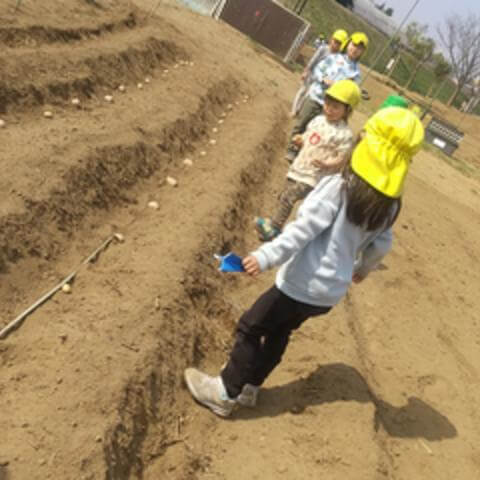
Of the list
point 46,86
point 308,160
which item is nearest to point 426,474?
point 308,160

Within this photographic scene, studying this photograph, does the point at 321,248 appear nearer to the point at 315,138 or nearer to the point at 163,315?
the point at 163,315

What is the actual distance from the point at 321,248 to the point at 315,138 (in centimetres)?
206

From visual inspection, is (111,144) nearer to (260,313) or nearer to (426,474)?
(260,313)

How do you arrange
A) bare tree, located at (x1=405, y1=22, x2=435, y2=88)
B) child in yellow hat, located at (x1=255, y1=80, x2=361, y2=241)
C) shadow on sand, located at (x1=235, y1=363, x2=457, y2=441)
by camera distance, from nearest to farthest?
shadow on sand, located at (x1=235, y1=363, x2=457, y2=441) → child in yellow hat, located at (x1=255, y1=80, x2=361, y2=241) → bare tree, located at (x1=405, y1=22, x2=435, y2=88)

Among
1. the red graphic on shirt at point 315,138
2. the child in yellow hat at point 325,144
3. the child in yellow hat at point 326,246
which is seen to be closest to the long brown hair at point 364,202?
the child in yellow hat at point 326,246

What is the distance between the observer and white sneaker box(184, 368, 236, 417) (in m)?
3.49

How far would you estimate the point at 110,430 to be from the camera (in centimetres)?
296

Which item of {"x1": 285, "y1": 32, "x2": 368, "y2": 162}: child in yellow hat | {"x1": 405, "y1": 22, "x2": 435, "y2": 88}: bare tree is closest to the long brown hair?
{"x1": 285, "y1": 32, "x2": 368, "y2": 162}: child in yellow hat

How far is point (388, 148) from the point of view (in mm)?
2723

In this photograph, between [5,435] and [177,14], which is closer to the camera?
[5,435]

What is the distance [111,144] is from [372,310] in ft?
9.71

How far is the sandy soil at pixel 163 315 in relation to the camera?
10.4 feet

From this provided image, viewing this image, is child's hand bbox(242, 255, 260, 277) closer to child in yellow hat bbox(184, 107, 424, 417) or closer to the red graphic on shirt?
child in yellow hat bbox(184, 107, 424, 417)

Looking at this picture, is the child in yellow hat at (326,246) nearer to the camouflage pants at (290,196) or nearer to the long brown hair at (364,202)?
the long brown hair at (364,202)
